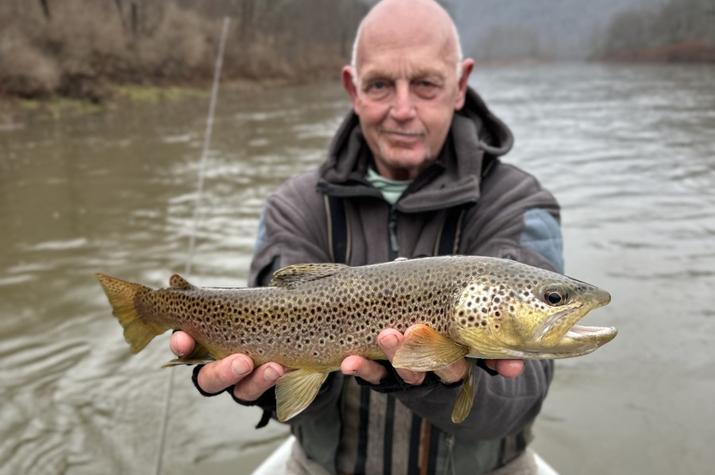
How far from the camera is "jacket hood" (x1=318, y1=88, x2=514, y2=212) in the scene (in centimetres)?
278

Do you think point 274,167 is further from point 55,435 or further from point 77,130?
point 55,435

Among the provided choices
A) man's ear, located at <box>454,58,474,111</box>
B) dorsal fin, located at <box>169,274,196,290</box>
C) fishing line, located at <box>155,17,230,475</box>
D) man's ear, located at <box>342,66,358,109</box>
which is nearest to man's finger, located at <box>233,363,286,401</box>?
dorsal fin, located at <box>169,274,196,290</box>

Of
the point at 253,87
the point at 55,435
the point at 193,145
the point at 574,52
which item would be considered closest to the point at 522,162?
the point at 193,145

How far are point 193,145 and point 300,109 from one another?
10215mm

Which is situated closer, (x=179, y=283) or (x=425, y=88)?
(x=179, y=283)

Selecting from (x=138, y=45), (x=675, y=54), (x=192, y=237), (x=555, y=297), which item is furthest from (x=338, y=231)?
(x=675, y=54)

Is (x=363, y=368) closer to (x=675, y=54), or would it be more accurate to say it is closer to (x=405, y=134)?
(x=405, y=134)

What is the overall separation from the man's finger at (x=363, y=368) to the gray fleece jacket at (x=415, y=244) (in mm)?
455

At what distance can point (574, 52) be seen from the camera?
406 feet

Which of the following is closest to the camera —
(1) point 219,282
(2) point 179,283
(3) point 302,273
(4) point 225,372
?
(4) point 225,372

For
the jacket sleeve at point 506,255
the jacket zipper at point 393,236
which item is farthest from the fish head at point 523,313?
the jacket zipper at point 393,236

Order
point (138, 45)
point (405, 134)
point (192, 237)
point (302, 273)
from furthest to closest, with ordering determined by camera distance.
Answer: point (138, 45) → point (192, 237) → point (405, 134) → point (302, 273)

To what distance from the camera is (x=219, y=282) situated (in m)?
7.23

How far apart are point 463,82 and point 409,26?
0.44m
